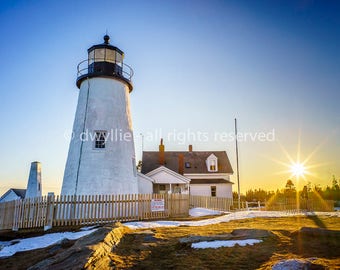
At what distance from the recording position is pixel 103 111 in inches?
762

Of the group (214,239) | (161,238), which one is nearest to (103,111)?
(161,238)

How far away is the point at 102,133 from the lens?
19.0 meters

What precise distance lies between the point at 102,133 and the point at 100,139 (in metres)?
0.43

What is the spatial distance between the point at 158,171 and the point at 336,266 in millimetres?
25547

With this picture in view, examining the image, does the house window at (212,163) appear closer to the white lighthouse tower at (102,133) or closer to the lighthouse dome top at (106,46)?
the white lighthouse tower at (102,133)

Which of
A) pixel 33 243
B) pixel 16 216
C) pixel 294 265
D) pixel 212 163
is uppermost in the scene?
pixel 212 163

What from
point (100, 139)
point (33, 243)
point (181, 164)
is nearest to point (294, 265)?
point (33, 243)

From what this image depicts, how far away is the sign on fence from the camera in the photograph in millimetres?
18781

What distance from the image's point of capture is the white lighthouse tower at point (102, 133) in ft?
59.1

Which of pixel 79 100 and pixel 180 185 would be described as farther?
pixel 180 185

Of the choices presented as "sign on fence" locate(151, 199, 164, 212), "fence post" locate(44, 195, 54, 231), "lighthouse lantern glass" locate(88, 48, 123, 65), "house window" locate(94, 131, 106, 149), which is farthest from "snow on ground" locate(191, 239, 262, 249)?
"lighthouse lantern glass" locate(88, 48, 123, 65)

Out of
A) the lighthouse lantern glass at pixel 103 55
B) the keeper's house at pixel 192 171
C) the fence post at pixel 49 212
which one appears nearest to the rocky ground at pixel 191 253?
the fence post at pixel 49 212

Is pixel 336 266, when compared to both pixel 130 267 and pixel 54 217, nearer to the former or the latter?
pixel 130 267

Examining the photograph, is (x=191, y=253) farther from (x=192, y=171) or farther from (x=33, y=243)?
(x=192, y=171)
